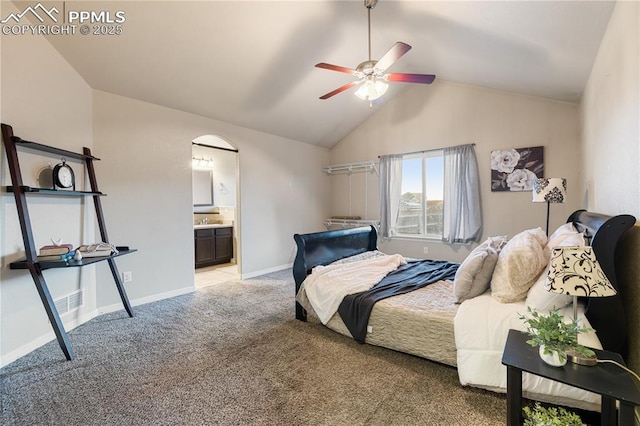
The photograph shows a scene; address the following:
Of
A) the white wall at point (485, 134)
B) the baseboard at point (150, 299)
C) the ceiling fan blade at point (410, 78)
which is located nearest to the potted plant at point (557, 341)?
the ceiling fan blade at point (410, 78)

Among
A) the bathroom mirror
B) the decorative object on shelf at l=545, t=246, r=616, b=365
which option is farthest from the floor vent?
the decorative object on shelf at l=545, t=246, r=616, b=365

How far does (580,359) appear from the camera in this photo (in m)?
1.36

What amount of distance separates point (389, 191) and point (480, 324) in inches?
154

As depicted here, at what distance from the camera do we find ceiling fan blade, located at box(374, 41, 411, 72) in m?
2.32

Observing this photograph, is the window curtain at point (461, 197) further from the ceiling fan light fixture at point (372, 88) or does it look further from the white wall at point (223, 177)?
the white wall at point (223, 177)

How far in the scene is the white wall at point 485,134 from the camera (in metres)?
4.12

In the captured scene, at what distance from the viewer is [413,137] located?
5.39 meters

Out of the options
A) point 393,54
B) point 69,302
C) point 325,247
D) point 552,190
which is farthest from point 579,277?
point 69,302

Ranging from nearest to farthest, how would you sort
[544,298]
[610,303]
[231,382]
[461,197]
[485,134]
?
[610,303], [544,298], [231,382], [485,134], [461,197]

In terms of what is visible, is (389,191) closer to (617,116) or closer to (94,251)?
(617,116)

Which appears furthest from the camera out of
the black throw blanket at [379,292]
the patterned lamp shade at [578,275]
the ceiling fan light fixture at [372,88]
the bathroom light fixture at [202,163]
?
the bathroom light fixture at [202,163]

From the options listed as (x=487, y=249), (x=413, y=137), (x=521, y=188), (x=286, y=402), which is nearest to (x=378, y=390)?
(x=286, y=402)

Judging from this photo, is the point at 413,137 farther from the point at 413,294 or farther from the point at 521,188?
the point at 413,294

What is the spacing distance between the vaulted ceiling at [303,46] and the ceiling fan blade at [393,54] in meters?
0.78
